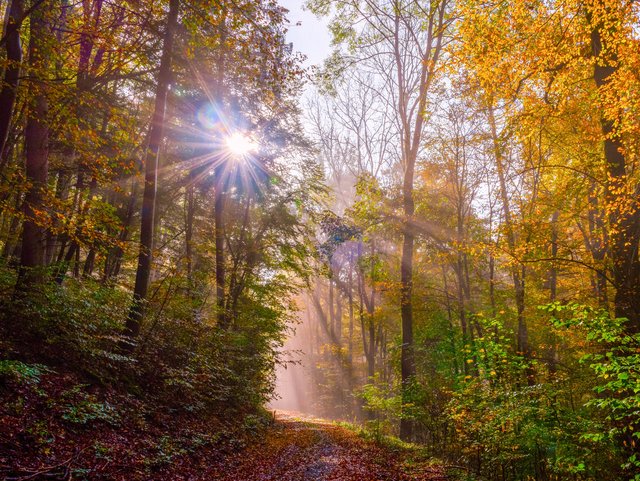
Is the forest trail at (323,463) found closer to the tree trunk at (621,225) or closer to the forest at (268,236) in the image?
the forest at (268,236)

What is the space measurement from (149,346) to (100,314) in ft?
6.40

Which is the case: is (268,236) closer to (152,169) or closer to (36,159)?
(152,169)

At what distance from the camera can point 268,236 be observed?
16.9 metres

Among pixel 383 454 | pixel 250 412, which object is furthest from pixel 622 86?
pixel 250 412

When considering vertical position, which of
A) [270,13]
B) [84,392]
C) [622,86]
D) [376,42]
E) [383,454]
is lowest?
[383,454]

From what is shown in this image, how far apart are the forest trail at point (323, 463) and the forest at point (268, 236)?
3.6 inches

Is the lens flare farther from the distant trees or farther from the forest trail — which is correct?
the forest trail

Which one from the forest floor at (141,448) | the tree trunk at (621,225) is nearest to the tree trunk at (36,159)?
the forest floor at (141,448)

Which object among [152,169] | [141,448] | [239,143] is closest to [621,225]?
[141,448]

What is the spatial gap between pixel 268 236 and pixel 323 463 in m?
10.3

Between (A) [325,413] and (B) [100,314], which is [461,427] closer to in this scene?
(B) [100,314]

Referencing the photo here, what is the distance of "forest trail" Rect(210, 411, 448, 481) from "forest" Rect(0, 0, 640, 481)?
0.09 m

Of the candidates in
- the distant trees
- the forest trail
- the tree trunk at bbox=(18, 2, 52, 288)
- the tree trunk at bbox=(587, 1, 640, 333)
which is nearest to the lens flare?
the distant trees

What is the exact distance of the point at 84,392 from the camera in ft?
21.8
